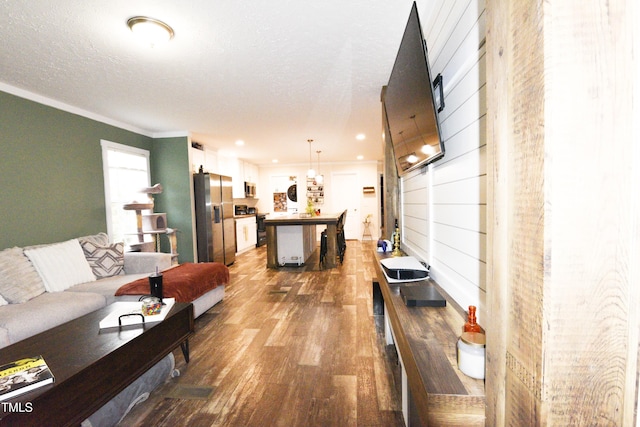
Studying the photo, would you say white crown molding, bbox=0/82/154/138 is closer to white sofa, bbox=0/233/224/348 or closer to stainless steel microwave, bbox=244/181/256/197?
white sofa, bbox=0/233/224/348

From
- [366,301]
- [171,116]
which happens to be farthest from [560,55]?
[171,116]

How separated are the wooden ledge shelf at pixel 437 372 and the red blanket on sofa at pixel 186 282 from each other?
216 centimetres

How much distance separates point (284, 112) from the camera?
4.09 m

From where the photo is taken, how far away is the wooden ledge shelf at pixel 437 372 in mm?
774

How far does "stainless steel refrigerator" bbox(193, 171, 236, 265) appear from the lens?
5.31 meters

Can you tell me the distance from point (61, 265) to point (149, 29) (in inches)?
98.4

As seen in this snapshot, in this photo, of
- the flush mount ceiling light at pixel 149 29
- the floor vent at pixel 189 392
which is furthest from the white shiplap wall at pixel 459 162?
the flush mount ceiling light at pixel 149 29

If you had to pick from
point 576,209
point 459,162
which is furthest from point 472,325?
point 459,162

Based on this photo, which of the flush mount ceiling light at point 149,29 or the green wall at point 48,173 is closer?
the flush mount ceiling light at point 149,29

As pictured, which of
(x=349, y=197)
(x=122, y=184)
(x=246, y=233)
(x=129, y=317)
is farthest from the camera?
(x=349, y=197)

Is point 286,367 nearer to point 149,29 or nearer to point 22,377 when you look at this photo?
point 22,377

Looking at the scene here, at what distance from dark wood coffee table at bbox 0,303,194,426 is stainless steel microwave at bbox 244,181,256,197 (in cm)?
625

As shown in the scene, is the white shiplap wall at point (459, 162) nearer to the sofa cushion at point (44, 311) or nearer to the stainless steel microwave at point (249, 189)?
the sofa cushion at point (44, 311)

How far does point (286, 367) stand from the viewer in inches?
85.1
